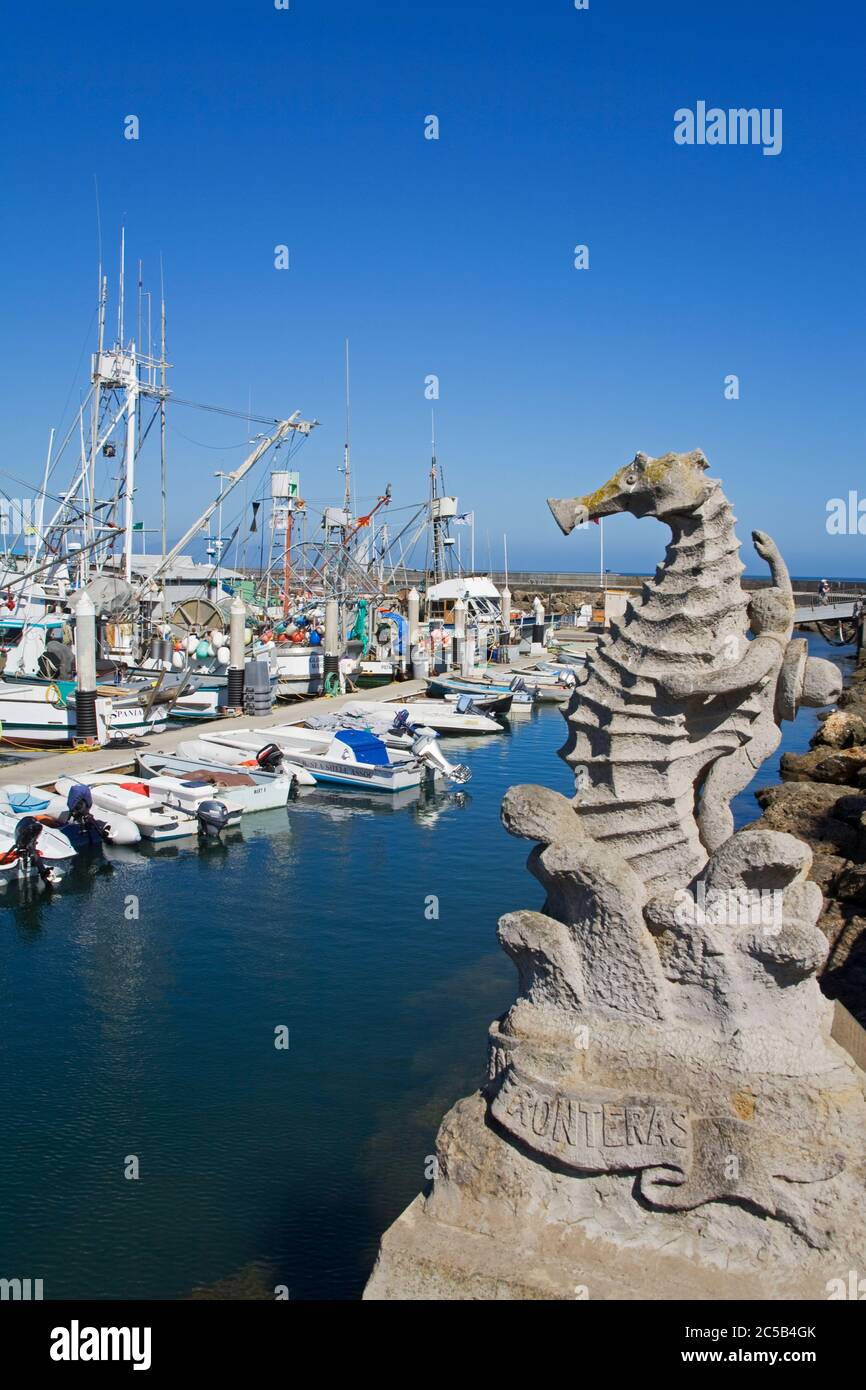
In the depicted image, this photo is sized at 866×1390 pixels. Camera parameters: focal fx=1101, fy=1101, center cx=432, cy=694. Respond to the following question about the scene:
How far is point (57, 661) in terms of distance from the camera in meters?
36.8

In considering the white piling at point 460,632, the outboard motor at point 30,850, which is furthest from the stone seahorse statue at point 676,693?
the white piling at point 460,632

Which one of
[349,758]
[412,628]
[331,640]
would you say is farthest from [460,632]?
[349,758]

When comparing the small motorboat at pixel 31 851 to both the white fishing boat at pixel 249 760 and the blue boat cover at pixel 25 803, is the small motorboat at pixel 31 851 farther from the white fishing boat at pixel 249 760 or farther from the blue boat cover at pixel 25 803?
the white fishing boat at pixel 249 760

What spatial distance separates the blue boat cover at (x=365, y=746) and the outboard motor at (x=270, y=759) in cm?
182

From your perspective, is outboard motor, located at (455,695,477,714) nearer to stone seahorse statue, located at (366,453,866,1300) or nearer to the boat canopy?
the boat canopy

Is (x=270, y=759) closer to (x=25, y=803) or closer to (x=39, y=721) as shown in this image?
(x=25, y=803)

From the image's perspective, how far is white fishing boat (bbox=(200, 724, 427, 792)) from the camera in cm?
2709

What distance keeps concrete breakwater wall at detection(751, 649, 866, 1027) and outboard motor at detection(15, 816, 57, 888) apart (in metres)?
12.2

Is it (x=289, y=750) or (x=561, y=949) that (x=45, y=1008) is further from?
(x=289, y=750)

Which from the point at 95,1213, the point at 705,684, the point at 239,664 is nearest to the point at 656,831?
the point at 705,684

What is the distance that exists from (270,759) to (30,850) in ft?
27.4

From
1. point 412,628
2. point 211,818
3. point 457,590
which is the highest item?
point 457,590

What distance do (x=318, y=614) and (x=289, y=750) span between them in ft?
77.2
